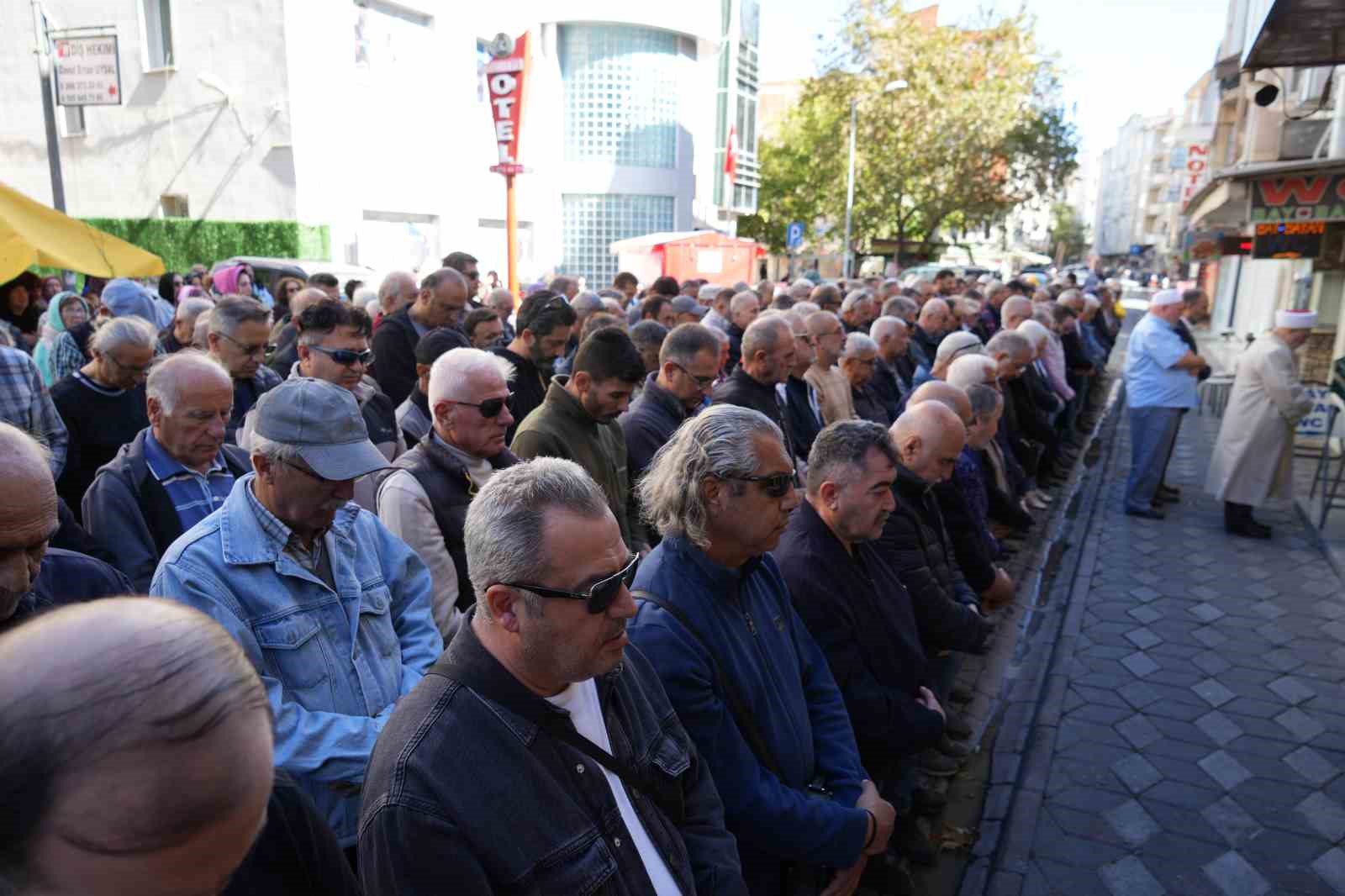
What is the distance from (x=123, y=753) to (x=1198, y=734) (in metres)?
5.40

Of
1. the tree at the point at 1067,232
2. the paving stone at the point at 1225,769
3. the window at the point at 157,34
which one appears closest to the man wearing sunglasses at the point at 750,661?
the paving stone at the point at 1225,769

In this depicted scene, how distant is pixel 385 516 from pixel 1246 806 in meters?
4.06

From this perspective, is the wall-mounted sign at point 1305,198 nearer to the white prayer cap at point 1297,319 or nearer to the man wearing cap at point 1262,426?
the man wearing cap at point 1262,426

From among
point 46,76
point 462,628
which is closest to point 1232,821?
point 462,628

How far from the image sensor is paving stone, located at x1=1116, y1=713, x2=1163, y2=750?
4.89 meters

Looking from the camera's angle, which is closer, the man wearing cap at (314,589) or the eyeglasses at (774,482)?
the man wearing cap at (314,589)

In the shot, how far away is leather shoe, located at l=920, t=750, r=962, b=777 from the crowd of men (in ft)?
0.06

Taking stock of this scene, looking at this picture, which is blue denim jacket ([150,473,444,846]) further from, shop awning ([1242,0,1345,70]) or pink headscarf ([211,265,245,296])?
pink headscarf ([211,265,245,296])

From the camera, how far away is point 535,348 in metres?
5.43

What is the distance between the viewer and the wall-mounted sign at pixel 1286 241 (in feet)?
38.4

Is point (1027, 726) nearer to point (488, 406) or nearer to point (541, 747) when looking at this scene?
point (488, 406)

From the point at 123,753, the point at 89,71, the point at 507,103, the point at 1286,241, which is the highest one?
the point at 507,103

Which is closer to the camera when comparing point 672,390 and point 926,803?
point 926,803

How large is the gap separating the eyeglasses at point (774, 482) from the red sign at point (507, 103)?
13917 millimetres
